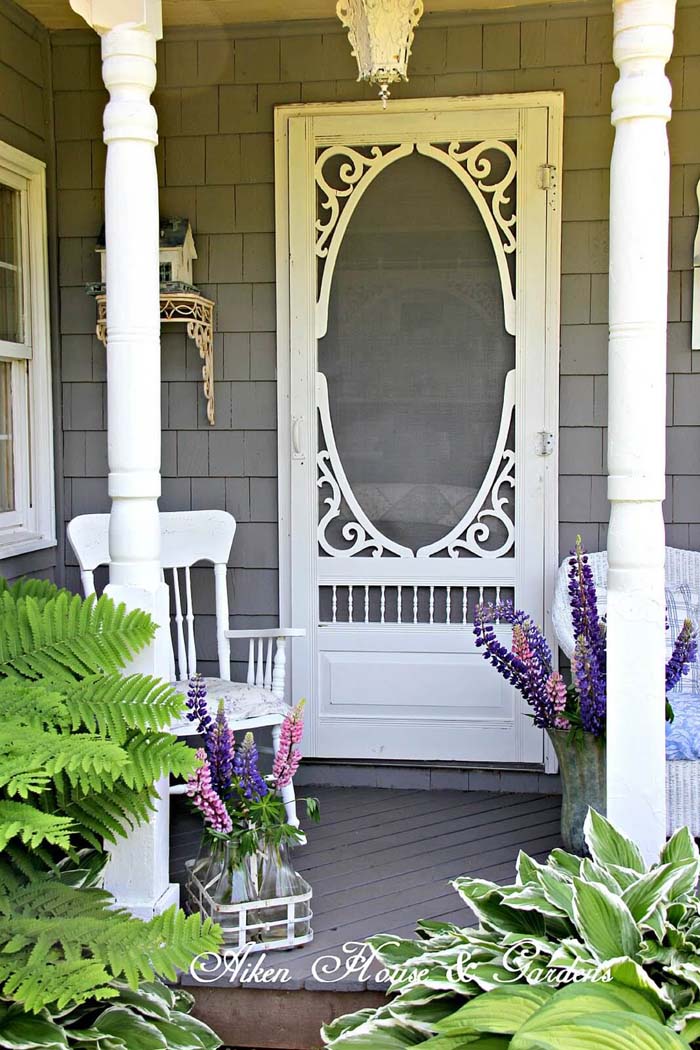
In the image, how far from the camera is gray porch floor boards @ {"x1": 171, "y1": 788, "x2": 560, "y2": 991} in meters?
2.56

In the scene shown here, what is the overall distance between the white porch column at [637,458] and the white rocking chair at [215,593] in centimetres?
110

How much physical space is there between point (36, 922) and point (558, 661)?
2108 mm

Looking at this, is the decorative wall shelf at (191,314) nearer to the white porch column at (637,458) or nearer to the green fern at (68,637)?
the green fern at (68,637)

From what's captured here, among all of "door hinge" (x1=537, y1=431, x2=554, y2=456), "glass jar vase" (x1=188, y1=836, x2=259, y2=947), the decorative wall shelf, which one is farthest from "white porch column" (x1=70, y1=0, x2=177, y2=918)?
"door hinge" (x1=537, y1=431, x2=554, y2=456)

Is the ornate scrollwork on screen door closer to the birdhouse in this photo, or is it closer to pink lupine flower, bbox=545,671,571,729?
the birdhouse

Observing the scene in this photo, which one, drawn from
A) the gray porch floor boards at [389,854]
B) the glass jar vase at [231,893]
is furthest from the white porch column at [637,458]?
the glass jar vase at [231,893]

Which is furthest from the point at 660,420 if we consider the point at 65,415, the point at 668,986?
the point at 65,415

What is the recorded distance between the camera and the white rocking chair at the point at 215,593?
127 inches

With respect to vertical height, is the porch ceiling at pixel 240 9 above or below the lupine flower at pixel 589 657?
above

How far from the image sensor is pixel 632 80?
2.31m

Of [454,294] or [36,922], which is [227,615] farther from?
[36,922]

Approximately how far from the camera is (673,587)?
3.46 meters

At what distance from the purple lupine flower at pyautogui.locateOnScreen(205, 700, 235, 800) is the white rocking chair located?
23.9 inches

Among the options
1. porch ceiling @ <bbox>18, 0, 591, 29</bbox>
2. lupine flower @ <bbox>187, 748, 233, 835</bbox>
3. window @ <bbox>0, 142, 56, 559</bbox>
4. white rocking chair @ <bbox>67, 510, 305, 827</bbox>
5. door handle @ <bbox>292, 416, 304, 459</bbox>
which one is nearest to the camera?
lupine flower @ <bbox>187, 748, 233, 835</bbox>
